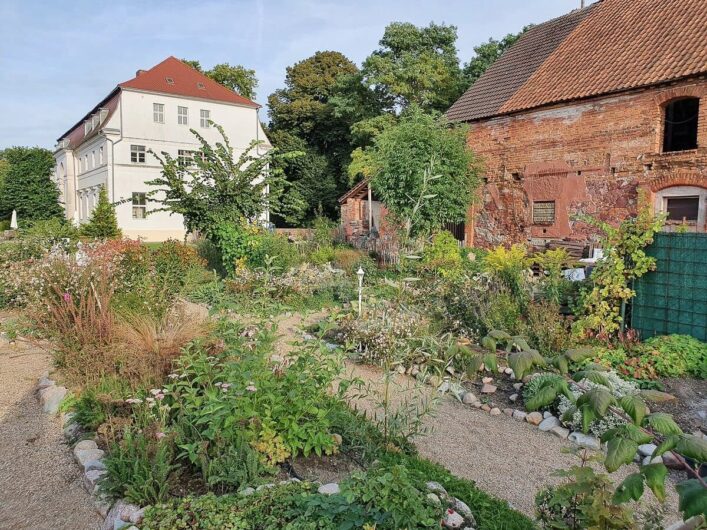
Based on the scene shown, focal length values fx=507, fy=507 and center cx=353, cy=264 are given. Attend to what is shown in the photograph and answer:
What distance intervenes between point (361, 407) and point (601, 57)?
14.5m

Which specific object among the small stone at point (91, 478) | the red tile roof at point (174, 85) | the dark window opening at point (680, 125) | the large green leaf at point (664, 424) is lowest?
the small stone at point (91, 478)

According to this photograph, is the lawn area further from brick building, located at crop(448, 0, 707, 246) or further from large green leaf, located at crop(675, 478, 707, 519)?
brick building, located at crop(448, 0, 707, 246)

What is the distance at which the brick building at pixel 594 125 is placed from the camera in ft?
42.3

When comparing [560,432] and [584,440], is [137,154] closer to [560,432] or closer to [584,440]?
[560,432]

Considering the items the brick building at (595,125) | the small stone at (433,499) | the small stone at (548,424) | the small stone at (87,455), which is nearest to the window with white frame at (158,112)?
the brick building at (595,125)

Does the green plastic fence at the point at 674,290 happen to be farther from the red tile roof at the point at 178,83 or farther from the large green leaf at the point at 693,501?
the red tile roof at the point at 178,83

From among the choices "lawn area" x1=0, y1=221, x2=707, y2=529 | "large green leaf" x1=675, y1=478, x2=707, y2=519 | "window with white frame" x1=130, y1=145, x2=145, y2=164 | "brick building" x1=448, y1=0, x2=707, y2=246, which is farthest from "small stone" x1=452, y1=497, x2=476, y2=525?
"window with white frame" x1=130, y1=145, x2=145, y2=164

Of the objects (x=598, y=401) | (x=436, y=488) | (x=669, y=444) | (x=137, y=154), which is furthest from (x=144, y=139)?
(x=669, y=444)

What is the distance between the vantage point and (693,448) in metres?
1.65

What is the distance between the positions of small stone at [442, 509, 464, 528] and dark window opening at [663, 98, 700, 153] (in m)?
13.9

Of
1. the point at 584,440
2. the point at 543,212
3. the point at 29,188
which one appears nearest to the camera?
the point at 584,440

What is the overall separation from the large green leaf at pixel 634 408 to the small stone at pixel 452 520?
48.7 inches

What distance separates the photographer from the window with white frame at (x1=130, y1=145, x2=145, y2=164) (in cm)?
3112

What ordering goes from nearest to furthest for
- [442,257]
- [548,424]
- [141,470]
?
[141,470]
[548,424]
[442,257]
